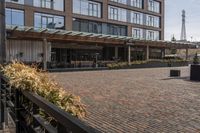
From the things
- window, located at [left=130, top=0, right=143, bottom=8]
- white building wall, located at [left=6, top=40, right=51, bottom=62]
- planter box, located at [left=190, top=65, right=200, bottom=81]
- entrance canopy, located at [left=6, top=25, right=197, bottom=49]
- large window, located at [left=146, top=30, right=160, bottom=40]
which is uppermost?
window, located at [left=130, top=0, right=143, bottom=8]

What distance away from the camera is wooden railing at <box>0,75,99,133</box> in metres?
2.31

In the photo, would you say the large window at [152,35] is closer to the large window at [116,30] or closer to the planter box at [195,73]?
the large window at [116,30]

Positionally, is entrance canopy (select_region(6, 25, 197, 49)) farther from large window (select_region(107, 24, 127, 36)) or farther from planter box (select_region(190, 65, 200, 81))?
planter box (select_region(190, 65, 200, 81))

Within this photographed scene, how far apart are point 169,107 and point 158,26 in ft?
176

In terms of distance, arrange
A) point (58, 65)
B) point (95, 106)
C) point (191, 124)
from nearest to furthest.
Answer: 1. point (191, 124)
2. point (95, 106)
3. point (58, 65)

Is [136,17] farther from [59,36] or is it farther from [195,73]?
[195,73]

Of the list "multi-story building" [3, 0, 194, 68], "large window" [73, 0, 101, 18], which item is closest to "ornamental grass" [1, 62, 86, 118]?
"multi-story building" [3, 0, 194, 68]

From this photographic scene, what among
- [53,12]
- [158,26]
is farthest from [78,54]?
[158,26]

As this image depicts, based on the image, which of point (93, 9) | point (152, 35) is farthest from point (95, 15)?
point (152, 35)

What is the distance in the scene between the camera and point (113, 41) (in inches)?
1635

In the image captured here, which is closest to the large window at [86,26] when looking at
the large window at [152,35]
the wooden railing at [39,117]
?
the large window at [152,35]

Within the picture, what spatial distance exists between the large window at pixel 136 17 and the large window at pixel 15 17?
23.3 meters

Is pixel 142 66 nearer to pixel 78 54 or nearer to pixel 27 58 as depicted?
pixel 78 54

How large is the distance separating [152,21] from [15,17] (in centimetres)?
3152
